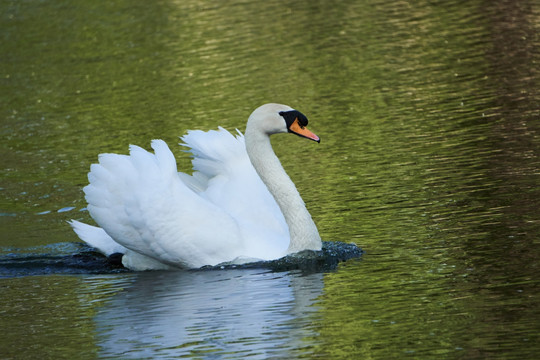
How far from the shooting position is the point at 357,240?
9.59m

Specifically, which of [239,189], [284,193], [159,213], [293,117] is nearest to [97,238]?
[159,213]

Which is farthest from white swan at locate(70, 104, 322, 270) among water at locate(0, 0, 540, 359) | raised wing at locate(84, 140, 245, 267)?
water at locate(0, 0, 540, 359)

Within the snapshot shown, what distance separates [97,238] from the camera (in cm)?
1034

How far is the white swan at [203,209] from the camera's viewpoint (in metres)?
9.13

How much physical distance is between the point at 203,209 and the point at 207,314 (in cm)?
155

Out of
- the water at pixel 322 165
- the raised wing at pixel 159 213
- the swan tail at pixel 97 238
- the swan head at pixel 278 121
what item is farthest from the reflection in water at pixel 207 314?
the swan head at pixel 278 121

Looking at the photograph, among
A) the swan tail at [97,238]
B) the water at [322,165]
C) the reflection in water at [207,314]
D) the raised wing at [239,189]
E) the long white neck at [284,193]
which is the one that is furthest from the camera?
the swan tail at [97,238]

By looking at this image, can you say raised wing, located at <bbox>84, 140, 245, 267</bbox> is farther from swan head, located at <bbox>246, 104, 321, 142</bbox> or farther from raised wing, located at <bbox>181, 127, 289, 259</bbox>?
swan head, located at <bbox>246, 104, 321, 142</bbox>

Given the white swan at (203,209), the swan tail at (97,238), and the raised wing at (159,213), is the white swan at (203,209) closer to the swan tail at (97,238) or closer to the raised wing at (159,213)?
the raised wing at (159,213)

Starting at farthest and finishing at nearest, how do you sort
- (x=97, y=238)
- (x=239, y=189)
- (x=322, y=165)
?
(x=322, y=165) → (x=97, y=238) → (x=239, y=189)

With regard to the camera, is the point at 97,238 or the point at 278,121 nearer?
the point at 278,121

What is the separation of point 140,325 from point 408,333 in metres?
2.09

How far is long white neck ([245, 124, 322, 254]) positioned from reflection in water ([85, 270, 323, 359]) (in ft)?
1.28

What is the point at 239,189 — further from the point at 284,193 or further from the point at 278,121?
the point at 278,121
